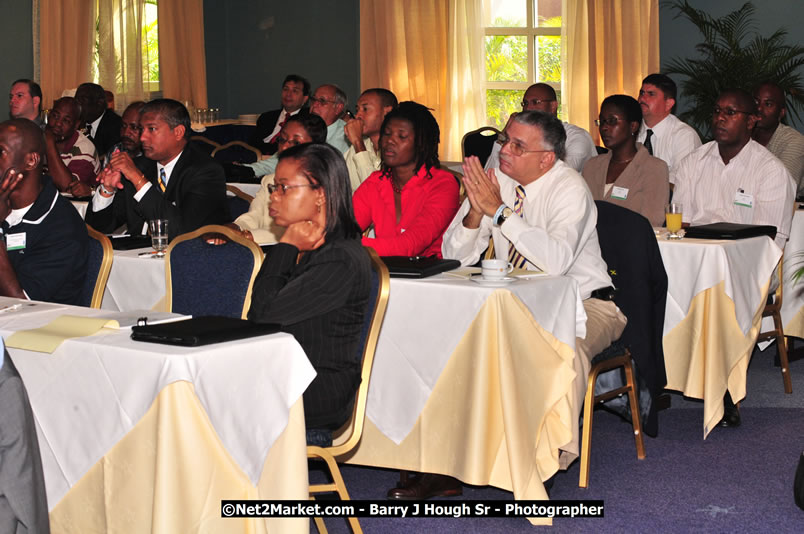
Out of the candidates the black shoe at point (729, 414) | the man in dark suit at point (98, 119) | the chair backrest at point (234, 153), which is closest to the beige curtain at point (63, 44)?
the man in dark suit at point (98, 119)

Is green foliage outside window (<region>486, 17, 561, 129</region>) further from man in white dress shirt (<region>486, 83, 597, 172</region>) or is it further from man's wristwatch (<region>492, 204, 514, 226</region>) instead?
man's wristwatch (<region>492, 204, 514, 226</region>)

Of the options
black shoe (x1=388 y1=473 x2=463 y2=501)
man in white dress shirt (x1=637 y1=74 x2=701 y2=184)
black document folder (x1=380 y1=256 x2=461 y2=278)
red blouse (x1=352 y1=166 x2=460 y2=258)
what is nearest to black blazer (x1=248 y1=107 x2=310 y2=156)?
man in white dress shirt (x1=637 y1=74 x2=701 y2=184)

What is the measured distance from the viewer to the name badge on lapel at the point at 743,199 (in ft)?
16.1

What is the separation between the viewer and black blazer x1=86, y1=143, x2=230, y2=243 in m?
4.08

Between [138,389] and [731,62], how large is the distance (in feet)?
23.3

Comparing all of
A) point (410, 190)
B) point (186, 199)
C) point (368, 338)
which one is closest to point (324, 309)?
point (368, 338)

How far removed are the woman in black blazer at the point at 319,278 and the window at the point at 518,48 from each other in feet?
24.3

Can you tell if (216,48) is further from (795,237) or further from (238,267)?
(238,267)

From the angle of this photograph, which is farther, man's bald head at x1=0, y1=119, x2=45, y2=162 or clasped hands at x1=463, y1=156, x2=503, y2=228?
clasped hands at x1=463, y1=156, x2=503, y2=228

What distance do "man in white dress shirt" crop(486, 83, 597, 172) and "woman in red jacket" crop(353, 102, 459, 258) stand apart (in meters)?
1.83

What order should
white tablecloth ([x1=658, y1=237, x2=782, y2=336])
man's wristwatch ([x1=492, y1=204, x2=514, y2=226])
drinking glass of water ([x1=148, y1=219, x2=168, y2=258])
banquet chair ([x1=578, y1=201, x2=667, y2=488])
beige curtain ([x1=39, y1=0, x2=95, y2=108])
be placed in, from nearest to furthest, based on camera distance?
man's wristwatch ([x1=492, y1=204, x2=514, y2=226]) → banquet chair ([x1=578, y1=201, x2=667, y2=488]) → drinking glass of water ([x1=148, y1=219, x2=168, y2=258]) → white tablecloth ([x1=658, y1=237, x2=782, y2=336]) → beige curtain ([x1=39, y1=0, x2=95, y2=108])

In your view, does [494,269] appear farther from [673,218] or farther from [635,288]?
[673,218]

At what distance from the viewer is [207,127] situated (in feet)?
30.8

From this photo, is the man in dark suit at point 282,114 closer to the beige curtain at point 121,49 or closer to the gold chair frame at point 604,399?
the beige curtain at point 121,49
